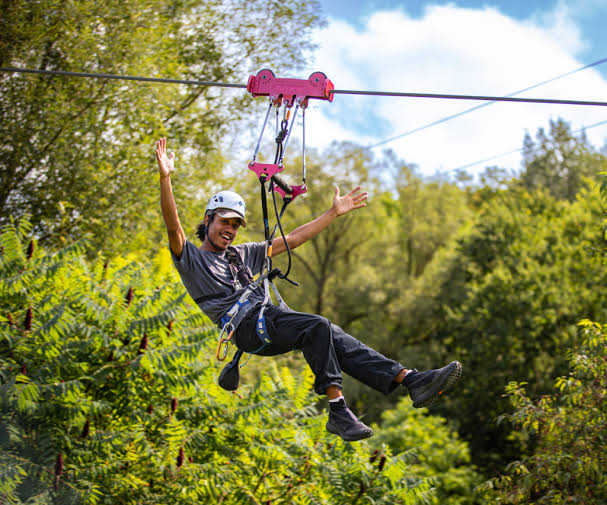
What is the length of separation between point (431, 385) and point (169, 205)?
2.18 metres

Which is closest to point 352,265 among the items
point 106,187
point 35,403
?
point 106,187

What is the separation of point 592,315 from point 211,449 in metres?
14.8

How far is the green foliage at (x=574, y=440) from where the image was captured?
317 inches

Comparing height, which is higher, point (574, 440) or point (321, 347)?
point (321, 347)

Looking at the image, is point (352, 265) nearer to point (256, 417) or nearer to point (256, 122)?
point (256, 122)

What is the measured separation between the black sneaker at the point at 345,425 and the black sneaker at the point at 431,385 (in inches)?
15.2

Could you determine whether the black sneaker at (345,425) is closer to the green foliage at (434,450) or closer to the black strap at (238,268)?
the black strap at (238,268)

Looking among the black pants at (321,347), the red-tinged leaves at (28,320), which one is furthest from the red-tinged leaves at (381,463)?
the black pants at (321,347)

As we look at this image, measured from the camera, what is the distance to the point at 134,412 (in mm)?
9562

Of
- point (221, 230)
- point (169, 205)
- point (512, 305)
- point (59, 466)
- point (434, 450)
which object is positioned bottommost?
point (434, 450)

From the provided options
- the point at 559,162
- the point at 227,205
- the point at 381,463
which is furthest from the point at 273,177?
the point at 559,162

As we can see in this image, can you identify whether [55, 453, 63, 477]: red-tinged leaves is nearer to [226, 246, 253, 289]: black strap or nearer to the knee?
[226, 246, 253, 289]: black strap

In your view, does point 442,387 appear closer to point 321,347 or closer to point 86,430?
point 321,347

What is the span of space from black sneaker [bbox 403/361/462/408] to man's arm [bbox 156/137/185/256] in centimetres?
193
